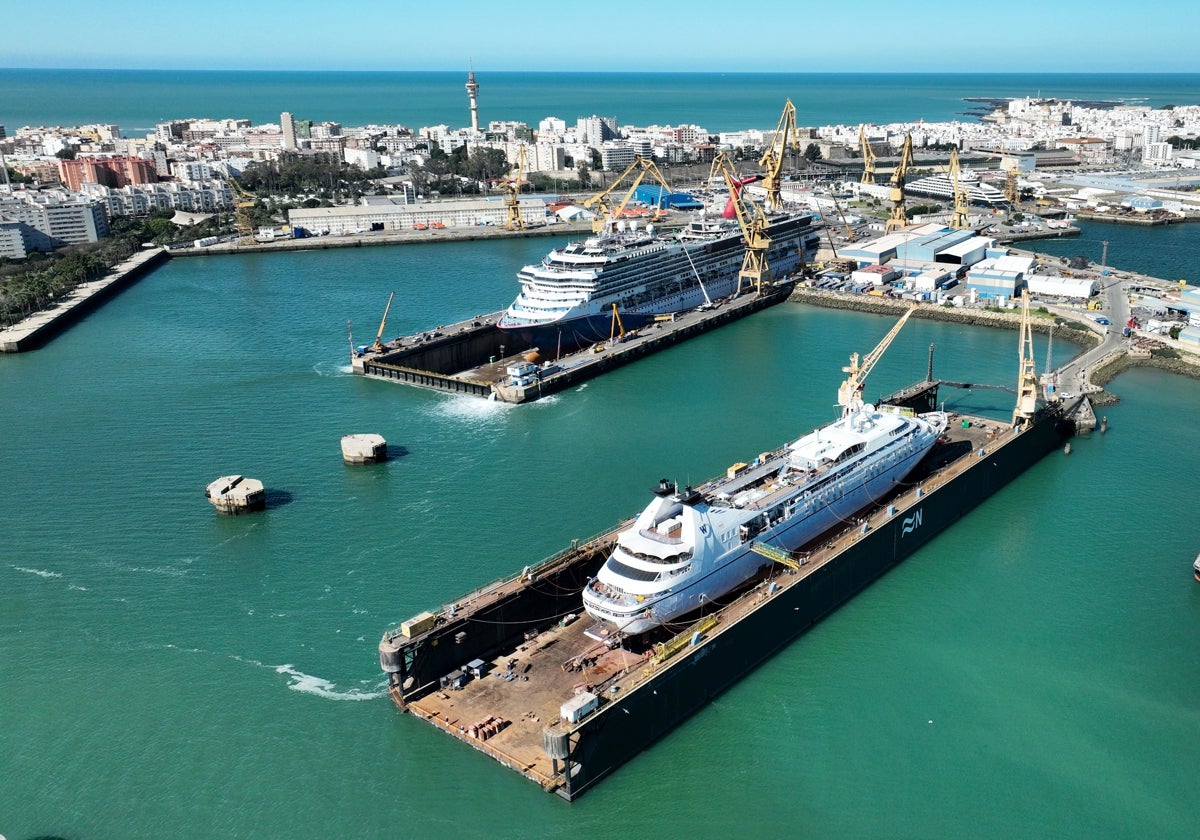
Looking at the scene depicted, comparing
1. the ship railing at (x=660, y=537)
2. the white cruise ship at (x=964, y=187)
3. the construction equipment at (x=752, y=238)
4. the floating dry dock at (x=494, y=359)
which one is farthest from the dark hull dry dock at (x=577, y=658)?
the white cruise ship at (x=964, y=187)

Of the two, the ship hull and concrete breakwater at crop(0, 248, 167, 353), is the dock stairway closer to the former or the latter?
the ship hull

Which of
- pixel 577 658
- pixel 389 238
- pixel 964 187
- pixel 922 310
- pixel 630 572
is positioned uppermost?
pixel 964 187

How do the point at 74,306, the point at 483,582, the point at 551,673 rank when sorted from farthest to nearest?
the point at 74,306, the point at 483,582, the point at 551,673

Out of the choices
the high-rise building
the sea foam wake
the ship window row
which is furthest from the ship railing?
the high-rise building

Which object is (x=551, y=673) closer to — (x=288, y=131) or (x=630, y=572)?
(x=630, y=572)

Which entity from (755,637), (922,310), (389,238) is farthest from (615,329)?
(389,238)

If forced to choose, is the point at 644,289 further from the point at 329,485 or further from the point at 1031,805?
the point at 1031,805
